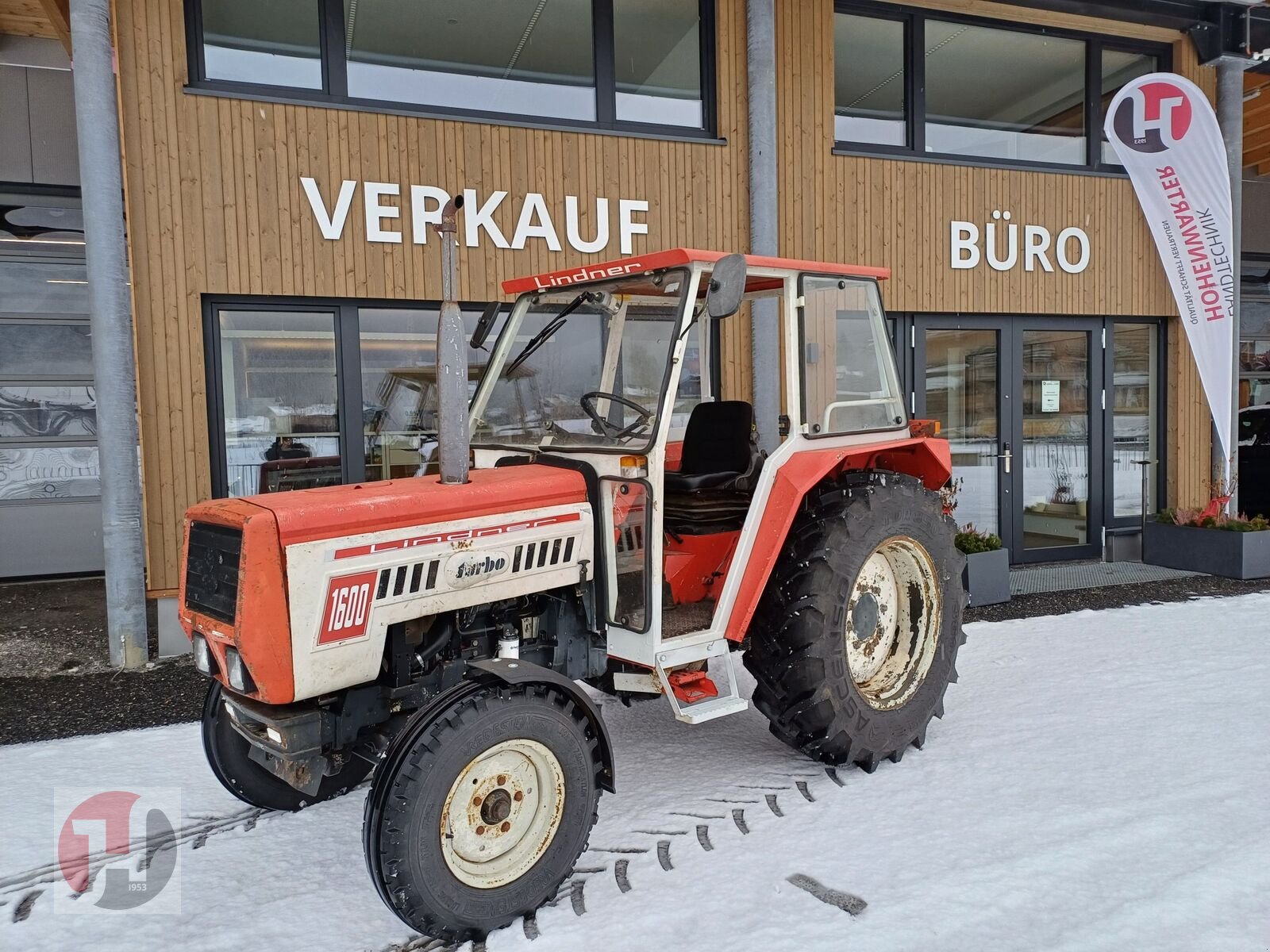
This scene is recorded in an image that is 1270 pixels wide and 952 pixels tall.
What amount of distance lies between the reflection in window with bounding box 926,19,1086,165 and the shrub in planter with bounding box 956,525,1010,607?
3.45 metres

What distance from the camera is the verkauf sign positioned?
5.96m

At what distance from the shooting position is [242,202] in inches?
227

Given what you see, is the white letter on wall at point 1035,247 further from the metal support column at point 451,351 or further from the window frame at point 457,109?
the metal support column at point 451,351

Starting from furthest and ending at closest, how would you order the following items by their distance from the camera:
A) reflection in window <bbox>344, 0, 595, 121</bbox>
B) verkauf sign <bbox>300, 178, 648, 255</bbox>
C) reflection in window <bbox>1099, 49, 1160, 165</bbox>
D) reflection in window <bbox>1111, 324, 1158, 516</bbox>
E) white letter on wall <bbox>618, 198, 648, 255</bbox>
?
1. reflection in window <bbox>1111, 324, 1158, 516</bbox>
2. reflection in window <bbox>1099, 49, 1160, 165</bbox>
3. white letter on wall <bbox>618, 198, 648, 255</bbox>
4. reflection in window <bbox>344, 0, 595, 121</bbox>
5. verkauf sign <bbox>300, 178, 648, 255</bbox>

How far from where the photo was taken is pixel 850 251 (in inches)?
290

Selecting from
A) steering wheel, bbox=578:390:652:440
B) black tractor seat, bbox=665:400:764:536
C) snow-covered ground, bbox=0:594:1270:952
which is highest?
steering wheel, bbox=578:390:652:440

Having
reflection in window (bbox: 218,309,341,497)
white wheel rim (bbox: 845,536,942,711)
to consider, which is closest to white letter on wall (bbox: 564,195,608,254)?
reflection in window (bbox: 218,309,341,497)

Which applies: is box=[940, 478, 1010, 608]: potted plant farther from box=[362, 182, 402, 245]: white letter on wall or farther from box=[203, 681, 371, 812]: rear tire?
box=[203, 681, 371, 812]: rear tire

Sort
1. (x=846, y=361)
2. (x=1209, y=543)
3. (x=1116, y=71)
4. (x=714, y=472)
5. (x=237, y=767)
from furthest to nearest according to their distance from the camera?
(x=1116, y=71)
(x=1209, y=543)
(x=714, y=472)
(x=846, y=361)
(x=237, y=767)

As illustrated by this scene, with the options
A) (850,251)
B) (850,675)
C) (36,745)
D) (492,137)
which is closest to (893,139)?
(850,251)

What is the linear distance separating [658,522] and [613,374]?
972 millimetres

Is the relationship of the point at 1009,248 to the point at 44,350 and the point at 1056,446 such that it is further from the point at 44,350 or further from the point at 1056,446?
the point at 44,350

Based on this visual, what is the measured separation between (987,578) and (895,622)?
9.64 feet

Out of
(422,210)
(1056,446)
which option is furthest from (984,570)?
(422,210)
